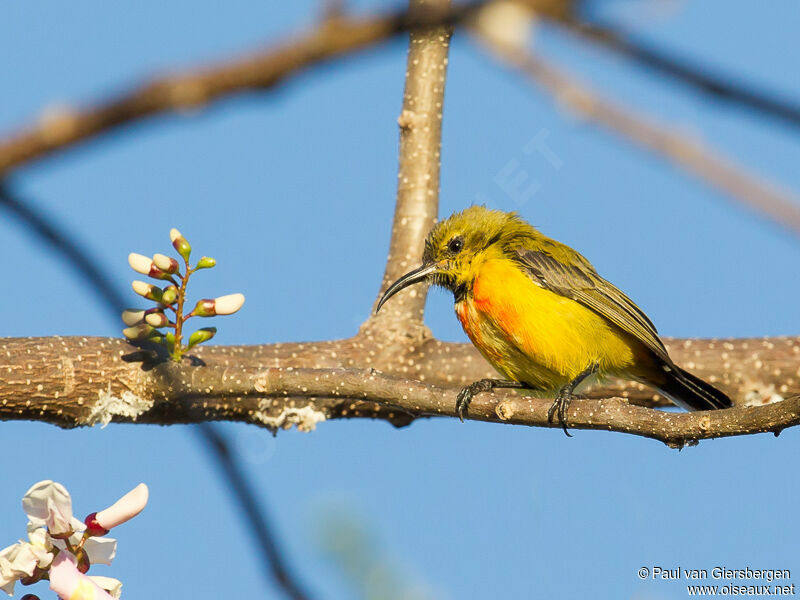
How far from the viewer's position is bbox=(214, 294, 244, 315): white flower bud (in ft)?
12.0

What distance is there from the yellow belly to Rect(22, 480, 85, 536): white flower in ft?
8.98

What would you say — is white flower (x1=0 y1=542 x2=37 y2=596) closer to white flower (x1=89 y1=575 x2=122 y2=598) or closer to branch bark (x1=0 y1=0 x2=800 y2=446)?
white flower (x1=89 y1=575 x2=122 y2=598)

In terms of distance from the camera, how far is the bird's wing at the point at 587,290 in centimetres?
504

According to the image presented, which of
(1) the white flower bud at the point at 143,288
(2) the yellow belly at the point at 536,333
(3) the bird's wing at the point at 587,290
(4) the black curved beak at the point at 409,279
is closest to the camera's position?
(1) the white flower bud at the point at 143,288

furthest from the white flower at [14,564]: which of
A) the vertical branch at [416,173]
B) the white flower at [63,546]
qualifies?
the vertical branch at [416,173]

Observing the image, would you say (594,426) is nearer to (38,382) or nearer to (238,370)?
(238,370)

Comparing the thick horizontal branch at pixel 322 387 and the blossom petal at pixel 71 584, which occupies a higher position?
the thick horizontal branch at pixel 322 387

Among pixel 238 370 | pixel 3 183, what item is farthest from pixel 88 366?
pixel 3 183

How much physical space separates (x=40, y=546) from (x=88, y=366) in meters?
1.65

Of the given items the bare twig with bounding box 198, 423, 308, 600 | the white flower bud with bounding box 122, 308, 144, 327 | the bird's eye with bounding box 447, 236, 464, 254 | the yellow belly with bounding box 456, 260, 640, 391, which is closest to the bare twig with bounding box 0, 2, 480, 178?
the bare twig with bounding box 198, 423, 308, 600

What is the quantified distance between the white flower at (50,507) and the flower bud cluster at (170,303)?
107 centimetres

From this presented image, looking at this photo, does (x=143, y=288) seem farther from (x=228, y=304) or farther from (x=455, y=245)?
(x=455, y=245)

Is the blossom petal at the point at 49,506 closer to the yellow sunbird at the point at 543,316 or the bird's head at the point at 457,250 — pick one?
the yellow sunbird at the point at 543,316

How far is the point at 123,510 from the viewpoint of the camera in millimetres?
2721
